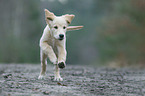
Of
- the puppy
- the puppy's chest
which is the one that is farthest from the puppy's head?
the puppy's chest

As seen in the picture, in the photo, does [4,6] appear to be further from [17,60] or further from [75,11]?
[75,11]

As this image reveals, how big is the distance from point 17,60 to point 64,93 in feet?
80.6

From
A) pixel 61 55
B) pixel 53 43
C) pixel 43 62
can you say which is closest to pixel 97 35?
pixel 43 62

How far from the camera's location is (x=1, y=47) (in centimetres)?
3112

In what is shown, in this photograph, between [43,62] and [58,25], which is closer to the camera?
[58,25]

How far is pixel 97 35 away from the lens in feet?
132

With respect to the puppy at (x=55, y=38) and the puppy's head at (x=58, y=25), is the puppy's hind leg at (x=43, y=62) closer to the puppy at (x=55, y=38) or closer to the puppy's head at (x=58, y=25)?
the puppy at (x=55, y=38)

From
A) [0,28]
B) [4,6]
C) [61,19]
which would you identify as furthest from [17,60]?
[61,19]

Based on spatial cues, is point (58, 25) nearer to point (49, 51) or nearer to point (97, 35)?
point (49, 51)

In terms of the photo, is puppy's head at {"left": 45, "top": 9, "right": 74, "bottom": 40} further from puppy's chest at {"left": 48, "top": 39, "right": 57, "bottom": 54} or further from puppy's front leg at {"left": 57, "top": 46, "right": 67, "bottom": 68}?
puppy's front leg at {"left": 57, "top": 46, "right": 67, "bottom": 68}

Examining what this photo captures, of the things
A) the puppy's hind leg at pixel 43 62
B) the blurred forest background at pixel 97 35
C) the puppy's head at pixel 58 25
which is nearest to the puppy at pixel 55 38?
the puppy's head at pixel 58 25

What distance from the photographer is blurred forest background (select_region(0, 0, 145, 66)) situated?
2634 centimetres

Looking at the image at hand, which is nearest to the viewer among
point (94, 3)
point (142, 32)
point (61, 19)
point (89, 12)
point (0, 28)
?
point (61, 19)

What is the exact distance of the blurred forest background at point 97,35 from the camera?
26344mm
